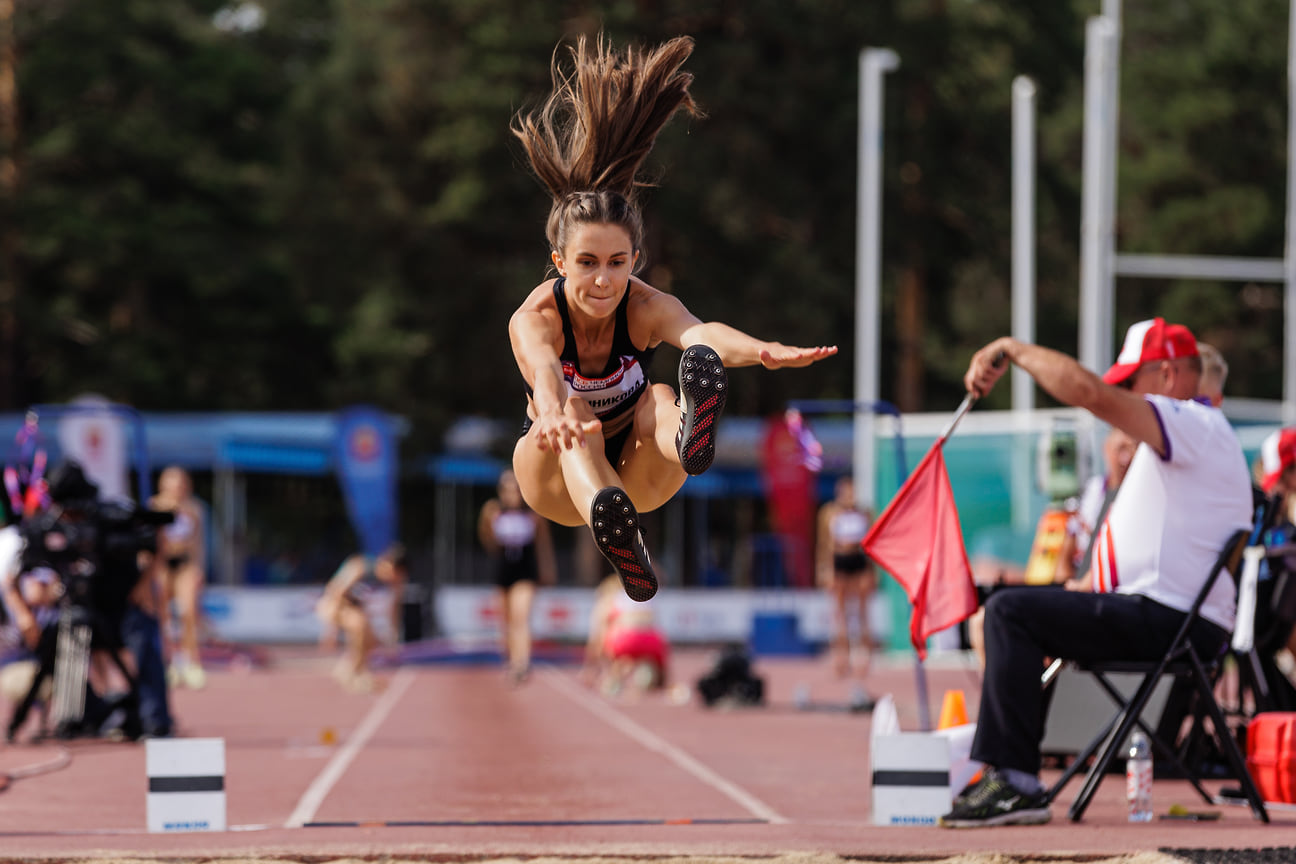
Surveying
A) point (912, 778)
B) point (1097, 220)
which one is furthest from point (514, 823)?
point (1097, 220)

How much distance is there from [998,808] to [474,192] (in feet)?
98.0

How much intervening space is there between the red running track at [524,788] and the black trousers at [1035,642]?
0.36 meters

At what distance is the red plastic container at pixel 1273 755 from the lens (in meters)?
7.41

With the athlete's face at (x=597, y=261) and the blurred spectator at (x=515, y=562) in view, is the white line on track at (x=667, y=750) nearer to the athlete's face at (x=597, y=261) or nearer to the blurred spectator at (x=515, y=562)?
the blurred spectator at (x=515, y=562)

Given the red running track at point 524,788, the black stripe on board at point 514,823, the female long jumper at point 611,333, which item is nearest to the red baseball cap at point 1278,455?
the red running track at point 524,788

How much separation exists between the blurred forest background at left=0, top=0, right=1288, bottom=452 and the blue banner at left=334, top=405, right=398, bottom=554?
31.8 feet

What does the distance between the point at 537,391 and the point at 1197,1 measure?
43.7 metres

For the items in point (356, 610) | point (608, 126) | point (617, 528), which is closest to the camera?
point (617, 528)

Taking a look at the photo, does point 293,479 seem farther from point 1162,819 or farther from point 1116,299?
point 1162,819

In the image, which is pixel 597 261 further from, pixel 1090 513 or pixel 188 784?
pixel 1090 513

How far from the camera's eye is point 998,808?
22.8 feet

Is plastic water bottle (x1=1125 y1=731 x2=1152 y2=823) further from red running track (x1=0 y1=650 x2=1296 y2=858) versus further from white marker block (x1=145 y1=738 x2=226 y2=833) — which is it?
white marker block (x1=145 y1=738 x2=226 y2=833)

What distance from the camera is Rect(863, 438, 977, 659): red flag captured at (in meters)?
7.38

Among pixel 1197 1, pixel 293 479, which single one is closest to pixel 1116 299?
pixel 1197 1
